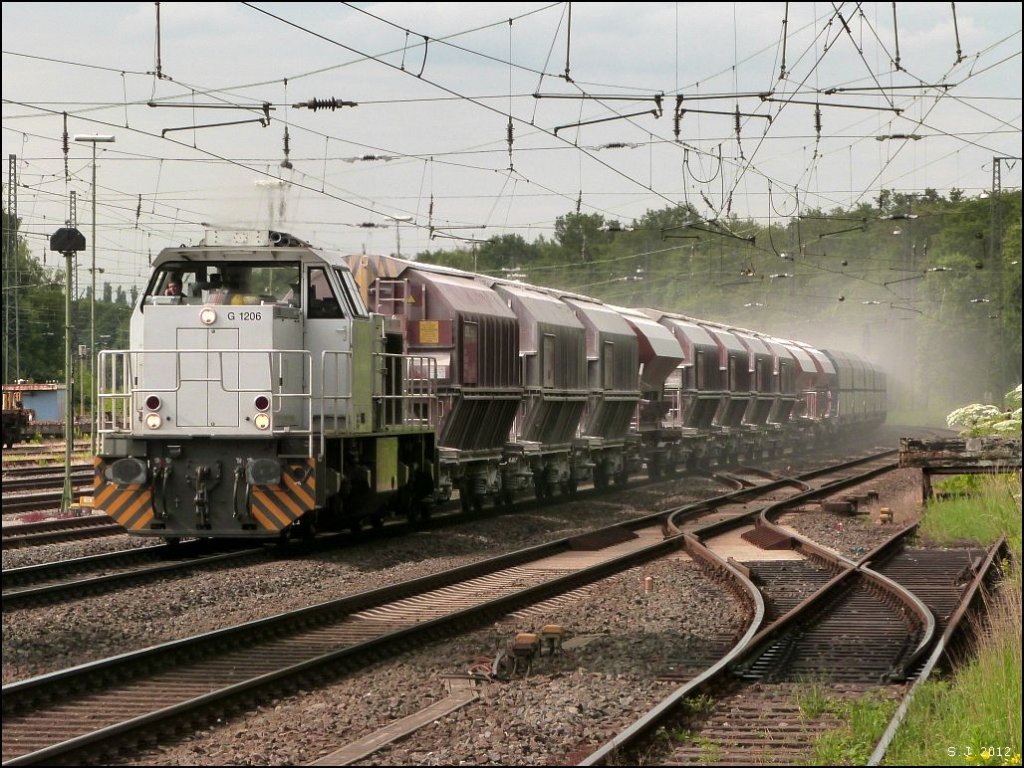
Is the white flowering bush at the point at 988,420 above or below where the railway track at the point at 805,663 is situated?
above

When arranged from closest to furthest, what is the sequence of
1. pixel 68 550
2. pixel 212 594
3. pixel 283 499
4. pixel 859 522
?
1. pixel 212 594
2. pixel 283 499
3. pixel 68 550
4. pixel 859 522

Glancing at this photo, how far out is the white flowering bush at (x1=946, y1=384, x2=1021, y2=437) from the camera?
24.3 metres

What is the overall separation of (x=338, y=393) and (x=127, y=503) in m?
2.72

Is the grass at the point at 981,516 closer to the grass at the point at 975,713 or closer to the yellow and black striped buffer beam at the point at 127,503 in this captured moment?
the grass at the point at 975,713

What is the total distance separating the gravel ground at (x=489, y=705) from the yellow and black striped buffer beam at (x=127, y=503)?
17.2 feet

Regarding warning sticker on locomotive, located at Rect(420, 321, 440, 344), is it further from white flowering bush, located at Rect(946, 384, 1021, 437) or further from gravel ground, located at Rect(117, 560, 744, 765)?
white flowering bush, located at Rect(946, 384, 1021, 437)

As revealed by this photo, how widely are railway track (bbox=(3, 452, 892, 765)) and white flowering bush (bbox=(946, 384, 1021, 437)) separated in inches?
445

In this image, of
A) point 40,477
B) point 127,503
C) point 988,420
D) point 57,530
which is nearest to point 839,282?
point 988,420

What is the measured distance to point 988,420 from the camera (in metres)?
27.5

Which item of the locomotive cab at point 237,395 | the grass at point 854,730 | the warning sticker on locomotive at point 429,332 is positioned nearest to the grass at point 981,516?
the warning sticker on locomotive at point 429,332

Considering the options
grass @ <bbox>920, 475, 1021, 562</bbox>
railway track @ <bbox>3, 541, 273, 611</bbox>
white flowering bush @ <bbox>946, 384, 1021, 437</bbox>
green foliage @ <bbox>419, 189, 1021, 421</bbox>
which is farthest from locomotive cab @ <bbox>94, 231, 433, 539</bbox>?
green foliage @ <bbox>419, 189, 1021, 421</bbox>

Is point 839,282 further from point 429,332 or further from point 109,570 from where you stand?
point 109,570

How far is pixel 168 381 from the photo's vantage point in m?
15.3

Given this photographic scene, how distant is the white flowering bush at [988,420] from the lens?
24281 mm
